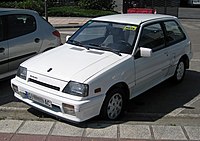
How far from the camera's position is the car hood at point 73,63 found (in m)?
4.37

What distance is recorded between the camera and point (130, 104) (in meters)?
5.55

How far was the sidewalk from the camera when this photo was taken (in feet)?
13.6

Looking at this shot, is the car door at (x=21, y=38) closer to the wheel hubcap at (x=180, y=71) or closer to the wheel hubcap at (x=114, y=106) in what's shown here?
the wheel hubcap at (x=114, y=106)

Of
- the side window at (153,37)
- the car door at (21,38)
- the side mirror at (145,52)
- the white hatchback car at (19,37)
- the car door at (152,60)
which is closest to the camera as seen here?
the side mirror at (145,52)

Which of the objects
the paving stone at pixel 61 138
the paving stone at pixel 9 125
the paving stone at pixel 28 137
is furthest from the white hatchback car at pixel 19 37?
the paving stone at pixel 61 138

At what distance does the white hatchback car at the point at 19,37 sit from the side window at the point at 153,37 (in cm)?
241

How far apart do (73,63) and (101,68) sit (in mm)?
453

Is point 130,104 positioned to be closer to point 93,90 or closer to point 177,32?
point 93,90

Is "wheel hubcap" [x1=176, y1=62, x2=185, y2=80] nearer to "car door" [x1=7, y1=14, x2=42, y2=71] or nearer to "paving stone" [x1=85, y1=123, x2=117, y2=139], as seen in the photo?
"paving stone" [x1=85, y1=123, x2=117, y2=139]

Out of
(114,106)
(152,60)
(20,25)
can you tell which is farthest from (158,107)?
(20,25)

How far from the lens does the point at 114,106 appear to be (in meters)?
4.71

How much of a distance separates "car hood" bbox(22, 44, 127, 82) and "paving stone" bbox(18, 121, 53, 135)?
0.72 m

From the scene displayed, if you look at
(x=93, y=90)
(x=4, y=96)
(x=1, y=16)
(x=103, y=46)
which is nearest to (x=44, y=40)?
(x=1, y=16)

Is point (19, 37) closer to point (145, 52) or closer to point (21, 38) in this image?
point (21, 38)
